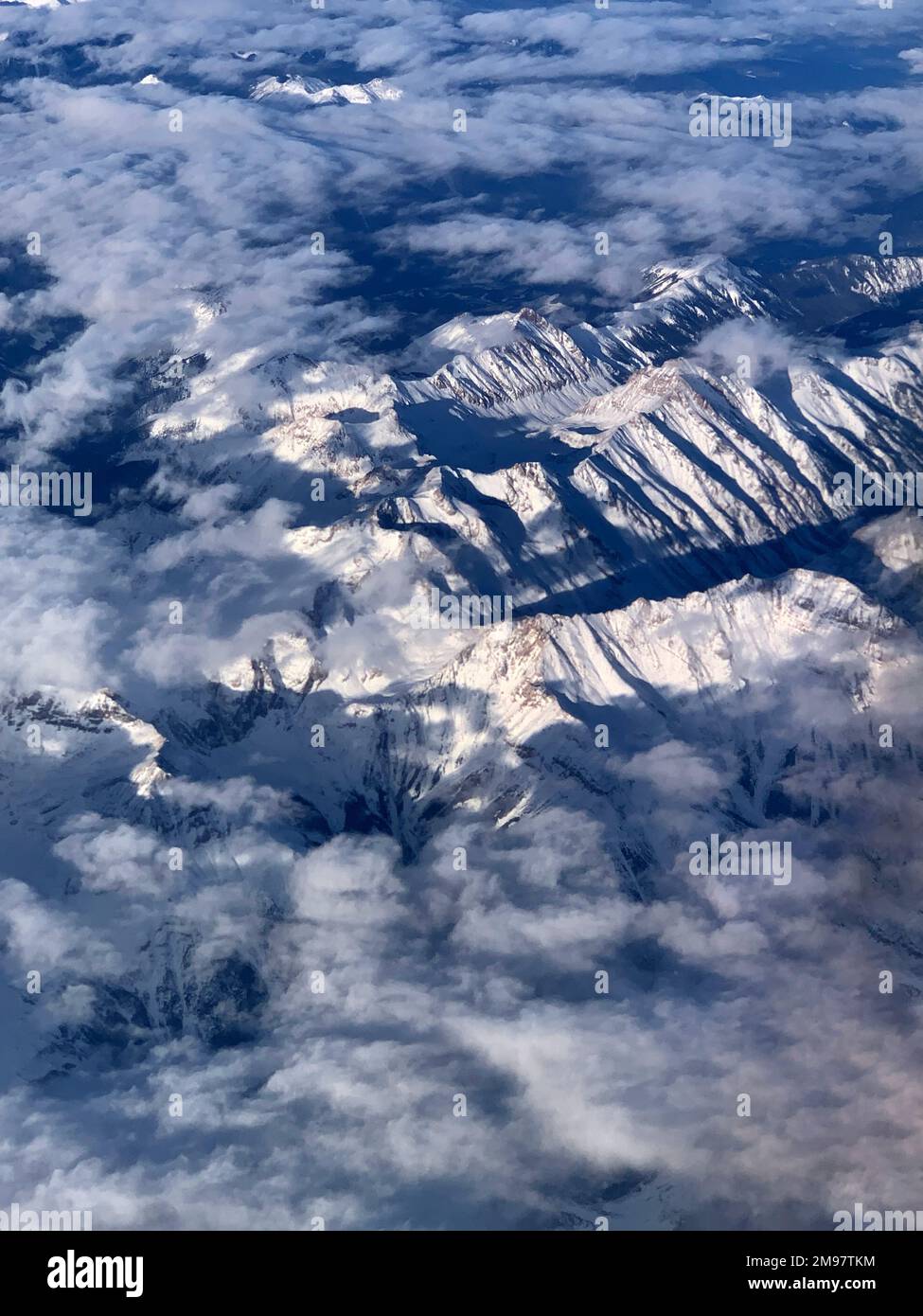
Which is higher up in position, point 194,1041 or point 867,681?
point 867,681

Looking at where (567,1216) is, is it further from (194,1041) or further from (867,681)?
(867,681)

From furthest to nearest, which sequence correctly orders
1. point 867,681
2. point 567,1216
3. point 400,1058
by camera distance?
1. point 867,681
2. point 400,1058
3. point 567,1216

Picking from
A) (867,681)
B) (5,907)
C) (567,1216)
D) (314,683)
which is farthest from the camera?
(314,683)

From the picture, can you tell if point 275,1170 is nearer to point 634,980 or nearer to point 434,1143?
point 434,1143

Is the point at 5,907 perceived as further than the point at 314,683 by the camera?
No

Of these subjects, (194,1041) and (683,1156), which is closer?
(683,1156)

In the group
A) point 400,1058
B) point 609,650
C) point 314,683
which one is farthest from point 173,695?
point 400,1058

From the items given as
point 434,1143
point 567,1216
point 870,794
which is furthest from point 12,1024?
point 870,794

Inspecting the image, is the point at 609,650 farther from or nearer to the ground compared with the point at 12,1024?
farther from the ground

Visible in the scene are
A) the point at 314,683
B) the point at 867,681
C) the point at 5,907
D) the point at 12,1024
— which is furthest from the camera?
the point at 314,683
